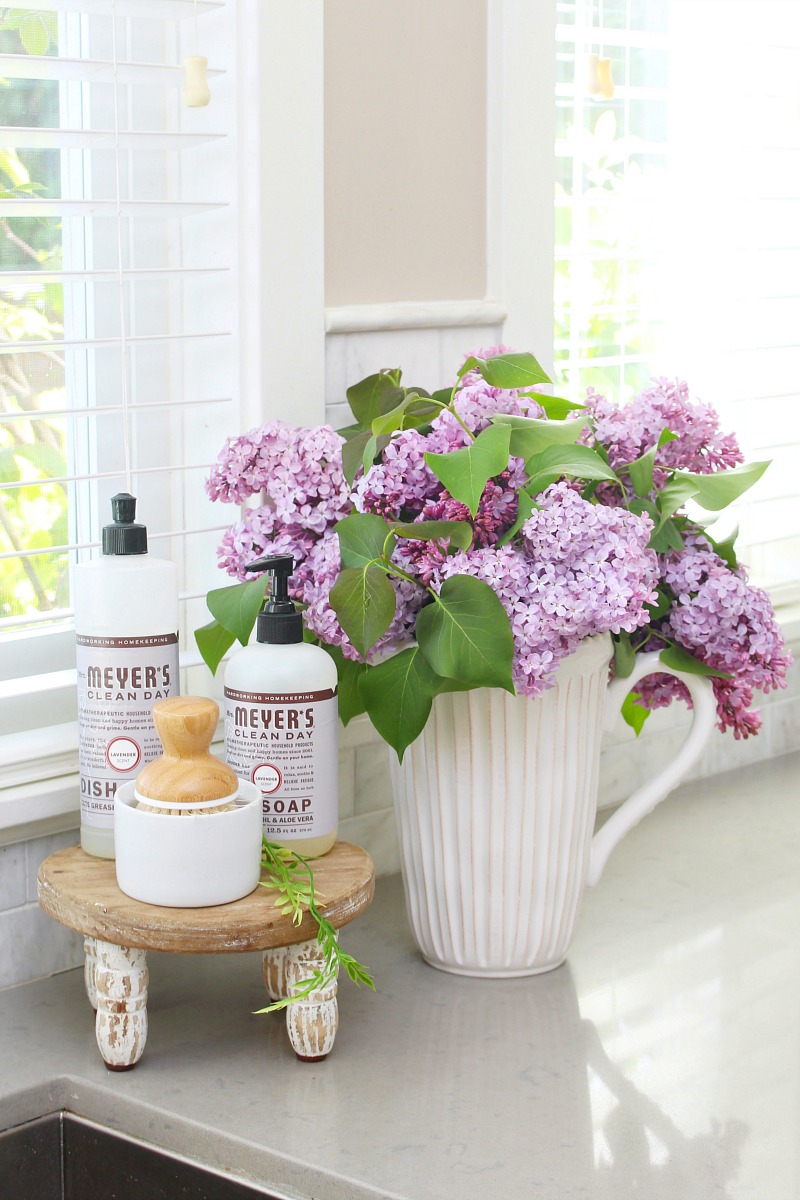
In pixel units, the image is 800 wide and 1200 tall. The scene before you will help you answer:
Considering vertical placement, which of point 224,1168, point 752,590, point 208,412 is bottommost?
point 224,1168

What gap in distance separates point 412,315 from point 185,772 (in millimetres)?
577

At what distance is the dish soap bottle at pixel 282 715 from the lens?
101cm

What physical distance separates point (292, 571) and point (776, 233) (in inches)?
43.9

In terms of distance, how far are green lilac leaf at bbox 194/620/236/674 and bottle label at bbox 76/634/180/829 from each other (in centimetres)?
11

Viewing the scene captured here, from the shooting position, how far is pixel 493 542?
100 cm

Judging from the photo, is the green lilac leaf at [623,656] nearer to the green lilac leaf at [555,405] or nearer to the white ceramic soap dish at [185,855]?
the green lilac leaf at [555,405]

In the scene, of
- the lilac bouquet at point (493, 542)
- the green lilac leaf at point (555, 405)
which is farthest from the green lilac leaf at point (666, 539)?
the green lilac leaf at point (555, 405)

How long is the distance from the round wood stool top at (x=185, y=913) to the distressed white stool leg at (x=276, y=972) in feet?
0.28

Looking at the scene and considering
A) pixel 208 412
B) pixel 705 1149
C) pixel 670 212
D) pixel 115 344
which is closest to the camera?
pixel 705 1149

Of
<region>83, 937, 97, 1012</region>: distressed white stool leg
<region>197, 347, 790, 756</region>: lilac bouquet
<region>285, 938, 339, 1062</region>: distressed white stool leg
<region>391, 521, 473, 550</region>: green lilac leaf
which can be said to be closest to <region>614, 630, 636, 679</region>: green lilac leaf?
<region>197, 347, 790, 756</region>: lilac bouquet

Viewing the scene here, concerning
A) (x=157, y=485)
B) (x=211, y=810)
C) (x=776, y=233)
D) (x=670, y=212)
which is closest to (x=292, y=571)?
(x=211, y=810)

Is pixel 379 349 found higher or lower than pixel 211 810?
higher

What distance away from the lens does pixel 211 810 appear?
0.94 m

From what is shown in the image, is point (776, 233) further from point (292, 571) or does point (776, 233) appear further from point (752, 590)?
point (292, 571)
